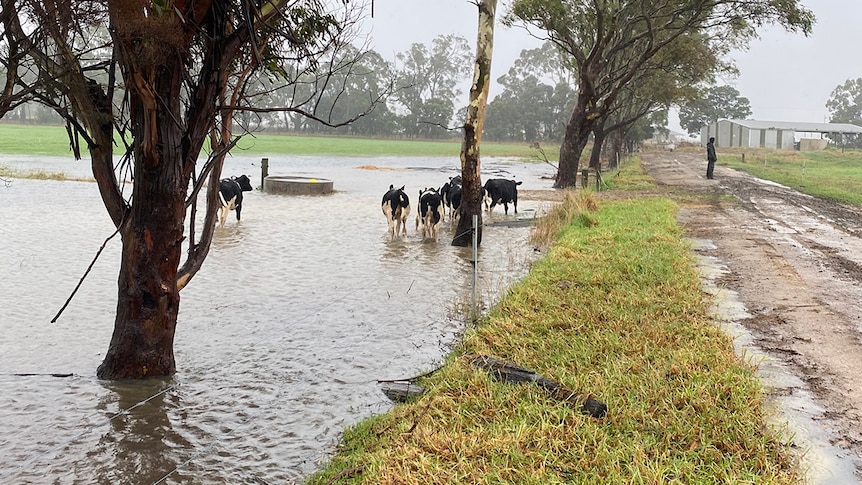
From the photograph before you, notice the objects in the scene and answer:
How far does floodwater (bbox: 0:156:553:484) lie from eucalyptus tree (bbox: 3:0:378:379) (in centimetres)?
67

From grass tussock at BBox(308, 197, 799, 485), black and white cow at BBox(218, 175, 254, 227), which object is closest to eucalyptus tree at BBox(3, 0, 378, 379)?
grass tussock at BBox(308, 197, 799, 485)

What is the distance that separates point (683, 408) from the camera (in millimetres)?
4988

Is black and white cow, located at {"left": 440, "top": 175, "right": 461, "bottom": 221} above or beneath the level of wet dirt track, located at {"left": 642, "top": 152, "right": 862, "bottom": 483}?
above

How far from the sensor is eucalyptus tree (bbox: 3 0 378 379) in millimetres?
5352

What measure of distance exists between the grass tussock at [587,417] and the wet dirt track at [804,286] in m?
0.51

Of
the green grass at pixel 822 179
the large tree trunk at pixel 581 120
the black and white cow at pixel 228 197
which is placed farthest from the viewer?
the large tree trunk at pixel 581 120

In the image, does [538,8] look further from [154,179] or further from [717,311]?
[154,179]

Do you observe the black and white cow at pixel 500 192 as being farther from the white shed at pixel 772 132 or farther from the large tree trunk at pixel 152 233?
the white shed at pixel 772 132

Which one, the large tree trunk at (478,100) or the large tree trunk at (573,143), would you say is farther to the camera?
the large tree trunk at (573,143)

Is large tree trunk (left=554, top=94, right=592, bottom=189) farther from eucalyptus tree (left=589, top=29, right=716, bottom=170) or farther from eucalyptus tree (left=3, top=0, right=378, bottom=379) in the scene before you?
eucalyptus tree (left=3, top=0, right=378, bottom=379)

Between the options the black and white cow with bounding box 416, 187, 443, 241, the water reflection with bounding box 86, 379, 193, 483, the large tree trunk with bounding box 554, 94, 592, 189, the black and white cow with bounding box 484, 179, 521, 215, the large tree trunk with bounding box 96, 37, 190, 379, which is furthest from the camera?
the large tree trunk with bounding box 554, 94, 592, 189

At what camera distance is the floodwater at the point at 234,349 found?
5.19 m

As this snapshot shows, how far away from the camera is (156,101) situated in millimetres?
5812

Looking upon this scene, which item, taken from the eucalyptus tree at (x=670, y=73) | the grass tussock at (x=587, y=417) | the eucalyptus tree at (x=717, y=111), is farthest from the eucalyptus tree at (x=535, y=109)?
the grass tussock at (x=587, y=417)
